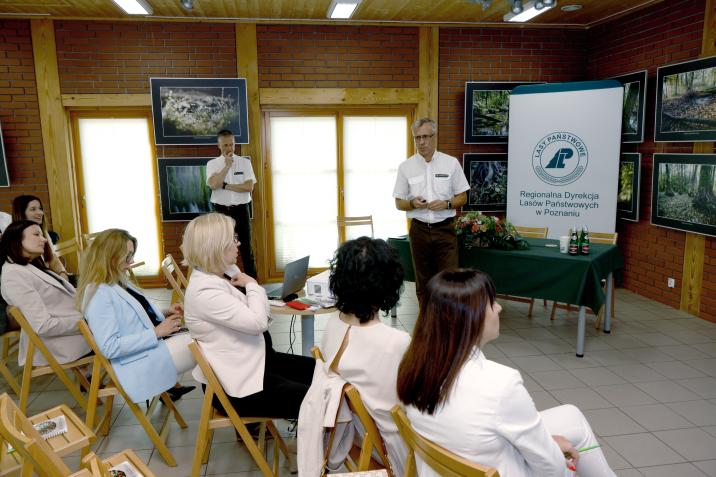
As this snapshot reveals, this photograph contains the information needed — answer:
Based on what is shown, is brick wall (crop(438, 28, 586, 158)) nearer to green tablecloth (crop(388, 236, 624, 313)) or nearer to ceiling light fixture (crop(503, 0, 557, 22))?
ceiling light fixture (crop(503, 0, 557, 22))

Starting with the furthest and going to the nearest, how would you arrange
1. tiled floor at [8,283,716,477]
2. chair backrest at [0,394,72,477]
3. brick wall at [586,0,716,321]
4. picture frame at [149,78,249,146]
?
picture frame at [149,78,249,146], brick wall at [586,0,716,321], tiled floor at [8,283,716,477], chair backrest at [0,394,72,477]

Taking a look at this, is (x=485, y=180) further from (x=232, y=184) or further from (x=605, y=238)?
(x=232, y=184)

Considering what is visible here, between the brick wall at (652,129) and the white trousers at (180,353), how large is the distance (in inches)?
194

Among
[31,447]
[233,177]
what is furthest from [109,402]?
[233,177]

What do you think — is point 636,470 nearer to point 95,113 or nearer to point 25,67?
point 95,113

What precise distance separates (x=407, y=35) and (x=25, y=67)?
15.2ft

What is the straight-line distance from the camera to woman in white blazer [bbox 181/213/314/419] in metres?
2.32

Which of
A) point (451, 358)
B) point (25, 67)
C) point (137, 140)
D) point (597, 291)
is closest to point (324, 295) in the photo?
point (451, 358)

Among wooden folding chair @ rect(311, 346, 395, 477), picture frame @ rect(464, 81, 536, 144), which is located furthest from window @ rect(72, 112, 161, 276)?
wooden folding chair @ rect(311, 346, 395, 477)

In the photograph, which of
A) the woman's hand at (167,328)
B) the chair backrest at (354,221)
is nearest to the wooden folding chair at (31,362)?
the woman's hand at (167,328)

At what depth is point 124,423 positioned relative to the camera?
3287mm

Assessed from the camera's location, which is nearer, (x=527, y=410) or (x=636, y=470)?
(x=527, y=410)

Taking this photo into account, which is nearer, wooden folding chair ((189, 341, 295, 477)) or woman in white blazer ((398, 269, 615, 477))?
woman in white blazer ((398, 269, 615, 477))

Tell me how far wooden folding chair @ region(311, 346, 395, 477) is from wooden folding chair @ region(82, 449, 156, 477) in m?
0.77
